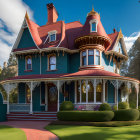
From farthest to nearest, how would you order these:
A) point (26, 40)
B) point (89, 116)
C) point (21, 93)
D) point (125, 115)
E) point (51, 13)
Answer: point (51, 13)
point (26, 40)
point (21, 93)
point (125, 115)
point (89, 116)

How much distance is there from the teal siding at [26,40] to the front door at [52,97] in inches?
224

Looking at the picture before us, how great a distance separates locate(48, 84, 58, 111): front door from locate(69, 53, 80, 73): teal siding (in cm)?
279

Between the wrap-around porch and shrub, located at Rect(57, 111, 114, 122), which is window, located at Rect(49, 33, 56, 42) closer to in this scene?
the wrap-around porch

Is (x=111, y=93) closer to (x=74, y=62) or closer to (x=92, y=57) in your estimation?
(x=92, y=57)

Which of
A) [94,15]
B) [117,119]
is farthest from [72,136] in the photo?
[94,15]

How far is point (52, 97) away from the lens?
690 inches

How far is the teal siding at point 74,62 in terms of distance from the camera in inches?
704

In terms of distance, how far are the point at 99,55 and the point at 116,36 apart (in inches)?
190

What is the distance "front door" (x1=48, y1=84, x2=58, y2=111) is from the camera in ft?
56.7

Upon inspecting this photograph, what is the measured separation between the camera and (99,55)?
674 inches

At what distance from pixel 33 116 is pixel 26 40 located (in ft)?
30.2

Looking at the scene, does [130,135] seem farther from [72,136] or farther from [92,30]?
[92,30]

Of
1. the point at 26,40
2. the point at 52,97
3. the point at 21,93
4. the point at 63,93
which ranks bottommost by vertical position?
the point at 52,97

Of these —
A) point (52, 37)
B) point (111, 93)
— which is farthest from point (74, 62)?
point (111, 93)
